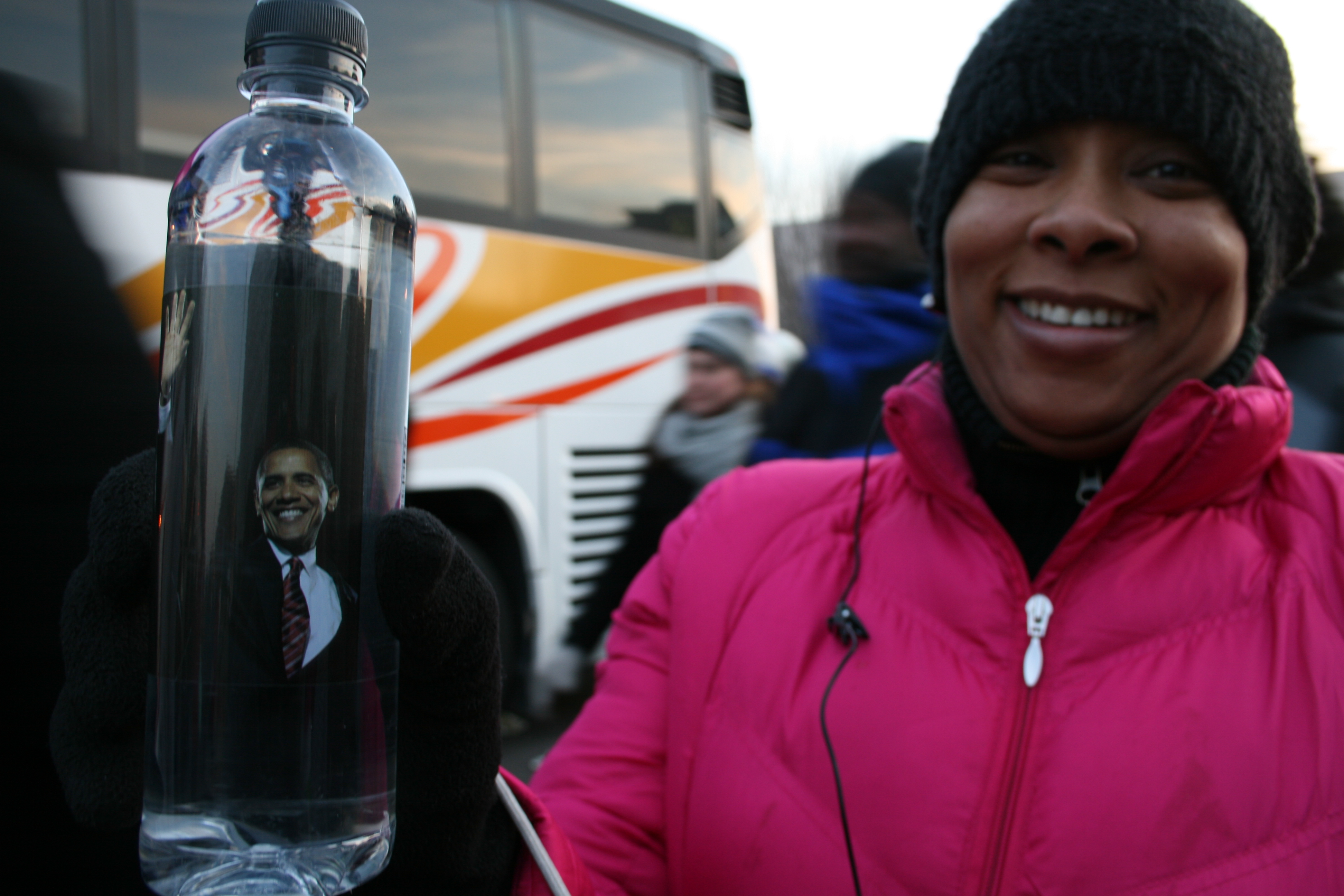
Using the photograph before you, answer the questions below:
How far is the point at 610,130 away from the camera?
5.75 m

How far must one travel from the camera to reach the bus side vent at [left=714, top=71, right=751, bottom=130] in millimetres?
6516

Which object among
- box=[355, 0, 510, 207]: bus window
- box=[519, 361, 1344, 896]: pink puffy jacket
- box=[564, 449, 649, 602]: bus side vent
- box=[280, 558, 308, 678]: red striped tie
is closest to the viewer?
box=[280, 558, 308, 678]: red striped tie

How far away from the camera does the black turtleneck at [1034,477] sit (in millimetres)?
1340

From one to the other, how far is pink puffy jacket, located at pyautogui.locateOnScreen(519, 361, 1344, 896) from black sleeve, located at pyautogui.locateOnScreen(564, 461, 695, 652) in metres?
3.45

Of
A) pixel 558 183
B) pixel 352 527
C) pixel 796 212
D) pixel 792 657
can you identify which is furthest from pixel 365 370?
pixel 796 212

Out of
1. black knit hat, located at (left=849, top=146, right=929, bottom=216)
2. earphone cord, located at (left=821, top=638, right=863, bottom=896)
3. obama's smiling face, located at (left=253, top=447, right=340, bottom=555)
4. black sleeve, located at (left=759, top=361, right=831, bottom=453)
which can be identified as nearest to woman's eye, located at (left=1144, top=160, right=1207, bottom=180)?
earphone cord, located at (left=821, top=638, right=863, bottom=896)

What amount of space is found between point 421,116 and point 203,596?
437cm

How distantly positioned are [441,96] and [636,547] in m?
2.34

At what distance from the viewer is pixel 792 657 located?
1323 millimetres

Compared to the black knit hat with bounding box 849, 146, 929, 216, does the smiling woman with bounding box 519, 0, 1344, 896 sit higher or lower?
lower

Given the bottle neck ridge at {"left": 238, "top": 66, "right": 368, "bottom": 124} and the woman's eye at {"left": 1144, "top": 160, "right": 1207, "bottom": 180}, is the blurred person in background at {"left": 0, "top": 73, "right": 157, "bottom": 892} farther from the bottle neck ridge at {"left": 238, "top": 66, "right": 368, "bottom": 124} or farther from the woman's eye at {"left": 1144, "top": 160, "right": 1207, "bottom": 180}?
the woman's eye at {"left": 1144, "top": 160, "right": 1207, "bottom": 180}

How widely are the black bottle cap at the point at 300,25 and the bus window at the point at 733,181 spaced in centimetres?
574

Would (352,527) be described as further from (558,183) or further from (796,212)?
(796,212)

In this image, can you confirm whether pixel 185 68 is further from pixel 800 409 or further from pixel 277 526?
pixel 277 526
